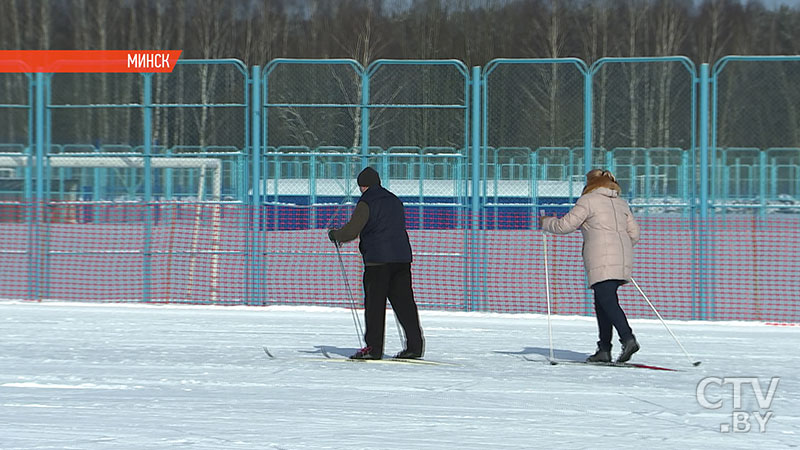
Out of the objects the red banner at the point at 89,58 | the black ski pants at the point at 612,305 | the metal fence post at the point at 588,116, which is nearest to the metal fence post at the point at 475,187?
the metal fence post at the point at 588,116

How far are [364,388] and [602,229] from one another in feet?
7.46

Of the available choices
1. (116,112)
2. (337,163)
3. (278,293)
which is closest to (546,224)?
(278,293)

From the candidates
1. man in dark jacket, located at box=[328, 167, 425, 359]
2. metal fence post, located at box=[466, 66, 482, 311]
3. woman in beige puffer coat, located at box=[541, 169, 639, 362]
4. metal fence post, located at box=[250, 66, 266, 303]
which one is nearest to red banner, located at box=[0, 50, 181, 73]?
metal fence post, located at box=[250, 66, 266, 303]

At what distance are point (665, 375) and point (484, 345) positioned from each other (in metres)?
2.32

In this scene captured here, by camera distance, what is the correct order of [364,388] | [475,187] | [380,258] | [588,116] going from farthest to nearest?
[475,187] → [588,116] → [380,258] → [364,388]

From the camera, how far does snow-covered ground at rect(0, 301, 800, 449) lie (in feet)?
24.5

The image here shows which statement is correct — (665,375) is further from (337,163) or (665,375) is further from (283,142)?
(283,142)

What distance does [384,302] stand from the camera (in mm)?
10312

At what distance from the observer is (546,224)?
32.8 ft

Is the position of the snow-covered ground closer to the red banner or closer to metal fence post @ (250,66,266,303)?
metal fence post @ (250,66,266,303)

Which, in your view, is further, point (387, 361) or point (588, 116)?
point (588, 116)

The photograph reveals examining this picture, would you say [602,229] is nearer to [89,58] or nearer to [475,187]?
[475,187]

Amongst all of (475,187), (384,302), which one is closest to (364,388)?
(384,302)

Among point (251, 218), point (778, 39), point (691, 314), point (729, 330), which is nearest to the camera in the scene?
point (729, 330)
